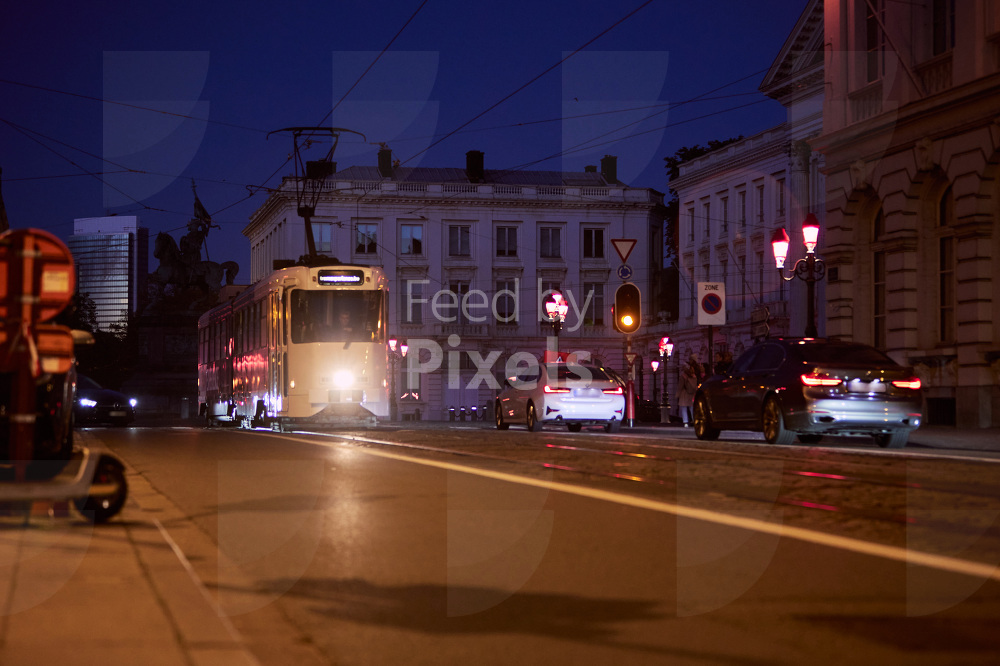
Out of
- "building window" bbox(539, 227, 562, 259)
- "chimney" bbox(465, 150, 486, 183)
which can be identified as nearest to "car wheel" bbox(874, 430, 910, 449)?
"building window" bbox(539, 227, 562, 259)

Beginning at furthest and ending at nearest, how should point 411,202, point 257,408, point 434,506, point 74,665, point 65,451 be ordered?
1. point 411,202
2. point 257,408
3. point 434,506
4. point 65,451
5. point 74,665

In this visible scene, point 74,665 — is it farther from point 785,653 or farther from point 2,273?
point 2,273

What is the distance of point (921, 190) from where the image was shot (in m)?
27.4

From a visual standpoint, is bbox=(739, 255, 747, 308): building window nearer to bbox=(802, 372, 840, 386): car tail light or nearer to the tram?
the tram

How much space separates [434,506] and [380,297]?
19060 millimetres

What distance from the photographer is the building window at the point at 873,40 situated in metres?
29.0

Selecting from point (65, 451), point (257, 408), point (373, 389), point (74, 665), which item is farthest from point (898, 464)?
point (257, 408)

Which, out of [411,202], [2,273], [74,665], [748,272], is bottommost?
[74,665]

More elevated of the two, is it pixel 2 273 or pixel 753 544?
pixel 2 273

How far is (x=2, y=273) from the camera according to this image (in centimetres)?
Answer: 689

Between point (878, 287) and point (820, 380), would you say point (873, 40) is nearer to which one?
point (878, 287)

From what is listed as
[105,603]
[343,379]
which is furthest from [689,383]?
[105,603]

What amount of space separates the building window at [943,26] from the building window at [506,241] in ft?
190

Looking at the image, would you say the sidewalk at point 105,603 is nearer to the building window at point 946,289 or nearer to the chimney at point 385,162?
the building window at point 946,289
